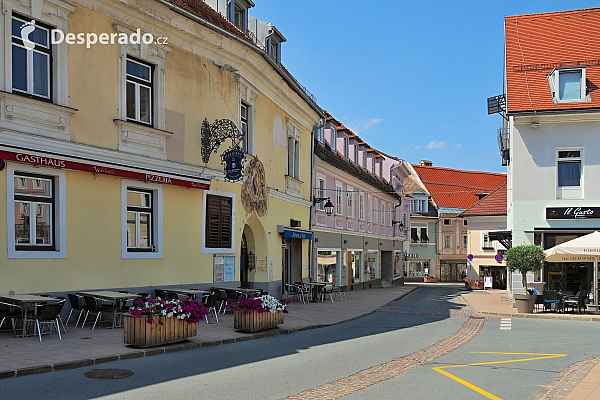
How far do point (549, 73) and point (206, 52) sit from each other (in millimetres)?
16359

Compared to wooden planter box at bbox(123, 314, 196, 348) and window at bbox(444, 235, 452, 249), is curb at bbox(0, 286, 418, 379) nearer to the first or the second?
wooden planter box at bbox(123, 314, 196, 348)

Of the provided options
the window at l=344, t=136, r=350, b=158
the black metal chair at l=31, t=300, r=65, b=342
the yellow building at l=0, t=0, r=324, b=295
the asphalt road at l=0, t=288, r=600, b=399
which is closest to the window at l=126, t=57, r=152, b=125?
the yellow building at l=0, t=0, r=324, b=295

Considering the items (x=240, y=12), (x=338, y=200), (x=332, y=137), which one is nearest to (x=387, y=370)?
(x=240, y=12)

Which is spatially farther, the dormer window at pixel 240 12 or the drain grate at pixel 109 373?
the dormer window at pixel 240 12

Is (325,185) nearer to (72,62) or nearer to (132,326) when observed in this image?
(72,62)

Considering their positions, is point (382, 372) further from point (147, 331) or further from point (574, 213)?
point (574, 213)

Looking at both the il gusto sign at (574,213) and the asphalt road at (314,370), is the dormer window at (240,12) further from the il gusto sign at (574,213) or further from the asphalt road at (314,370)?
the il gusto sign at (574,213)

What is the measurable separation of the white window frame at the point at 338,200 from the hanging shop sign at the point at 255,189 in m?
11.1

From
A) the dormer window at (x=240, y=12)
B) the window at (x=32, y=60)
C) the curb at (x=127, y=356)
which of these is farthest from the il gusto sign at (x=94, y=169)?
the dormer window at (x=240, y=12)

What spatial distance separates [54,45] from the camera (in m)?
13.2

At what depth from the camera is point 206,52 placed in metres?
17.8

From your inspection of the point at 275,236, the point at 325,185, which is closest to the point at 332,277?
the point at 325,185

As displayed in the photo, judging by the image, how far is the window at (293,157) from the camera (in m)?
25.0

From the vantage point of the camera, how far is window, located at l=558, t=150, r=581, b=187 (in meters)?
24.8
